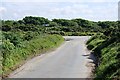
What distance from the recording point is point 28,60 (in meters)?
28.8

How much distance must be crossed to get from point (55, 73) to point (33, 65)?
16.7ft

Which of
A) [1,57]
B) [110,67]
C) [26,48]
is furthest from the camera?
[26,48]

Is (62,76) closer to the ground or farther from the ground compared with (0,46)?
closer to the ground

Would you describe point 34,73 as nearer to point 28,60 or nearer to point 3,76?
point 3,76

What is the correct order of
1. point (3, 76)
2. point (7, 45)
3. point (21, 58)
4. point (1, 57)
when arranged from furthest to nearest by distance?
point (21, 58), point (7, 45), point (1, 57), point (3, 76)

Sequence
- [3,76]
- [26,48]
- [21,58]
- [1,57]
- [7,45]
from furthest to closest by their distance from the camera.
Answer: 1. [26,48]
2. [21,58]
3. [7,45]
4. [1,57]
5. [3,76]

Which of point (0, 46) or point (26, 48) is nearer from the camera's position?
point (0, 46)

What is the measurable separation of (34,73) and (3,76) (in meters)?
2.37

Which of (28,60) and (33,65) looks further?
(28,60)

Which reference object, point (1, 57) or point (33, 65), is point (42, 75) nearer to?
point (1, 57)

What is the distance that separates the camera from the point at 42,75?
808 inches

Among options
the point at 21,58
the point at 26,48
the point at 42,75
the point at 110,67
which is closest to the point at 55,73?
the point at 42,75

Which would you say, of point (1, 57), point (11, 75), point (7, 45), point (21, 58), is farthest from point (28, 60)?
point (11, 75)

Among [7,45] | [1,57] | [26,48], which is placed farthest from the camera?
[26,48]
